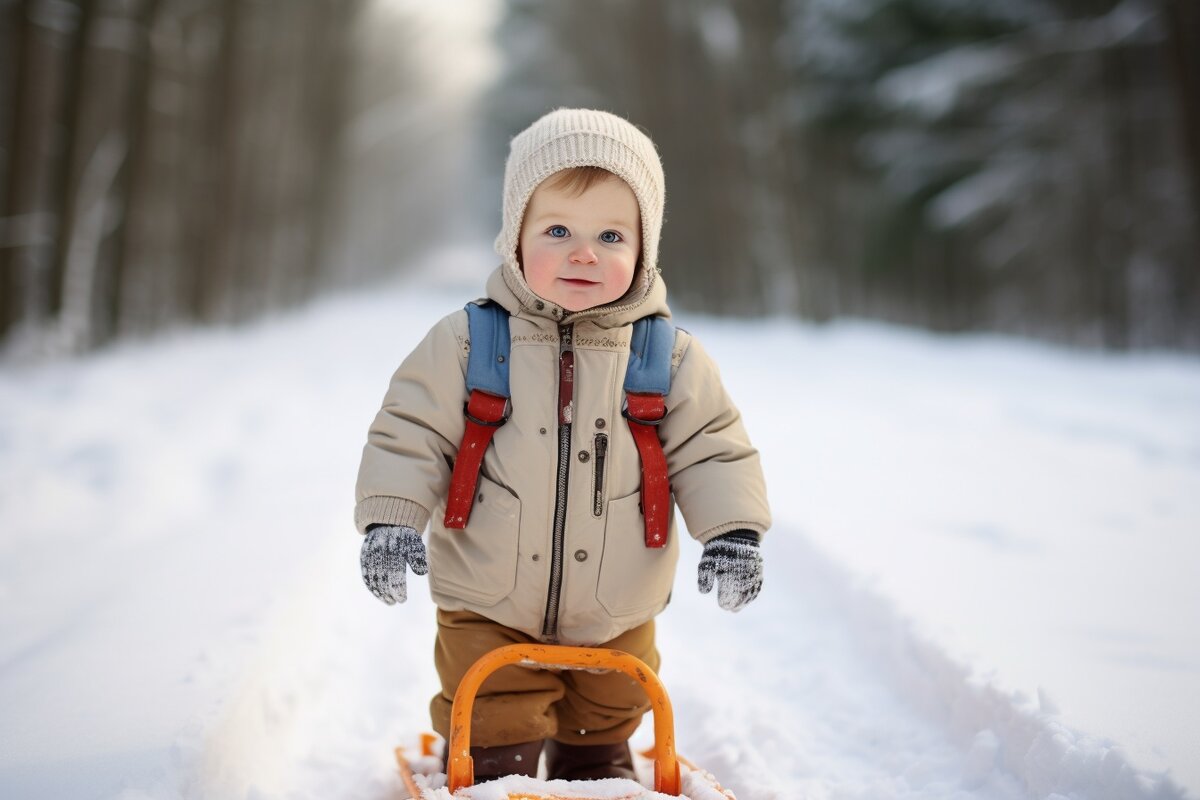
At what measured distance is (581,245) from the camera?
82.2 inches

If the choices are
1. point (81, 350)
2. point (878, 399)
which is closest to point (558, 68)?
point (81, 350)

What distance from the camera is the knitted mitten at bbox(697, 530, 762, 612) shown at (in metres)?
2.05

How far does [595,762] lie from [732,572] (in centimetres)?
67

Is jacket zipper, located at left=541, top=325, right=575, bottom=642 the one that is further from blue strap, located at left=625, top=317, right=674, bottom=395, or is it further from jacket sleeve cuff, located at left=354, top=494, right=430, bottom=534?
jacket sleeve cuff, located at left=354, top=494, right=430, bottom=534

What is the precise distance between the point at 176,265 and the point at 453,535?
16.2 meters

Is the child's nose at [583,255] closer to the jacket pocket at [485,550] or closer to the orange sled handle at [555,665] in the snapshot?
the jacket pocket at [485,550]

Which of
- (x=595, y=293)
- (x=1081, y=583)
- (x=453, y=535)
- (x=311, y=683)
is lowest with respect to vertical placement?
(x=311, y=683)

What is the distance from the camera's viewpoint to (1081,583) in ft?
11.2

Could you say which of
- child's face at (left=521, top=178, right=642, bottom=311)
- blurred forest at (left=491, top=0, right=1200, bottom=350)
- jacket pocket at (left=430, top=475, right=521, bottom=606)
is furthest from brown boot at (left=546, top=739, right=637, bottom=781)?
blurred forest at (left=491, top=0, right=1200, bottom=350)

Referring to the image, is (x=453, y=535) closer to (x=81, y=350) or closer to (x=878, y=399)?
(x=878, y=399)

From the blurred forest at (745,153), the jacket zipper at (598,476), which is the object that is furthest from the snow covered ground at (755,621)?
the blurred forest at (745,153)

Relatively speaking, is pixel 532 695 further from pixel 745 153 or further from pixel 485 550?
pixel 745 153

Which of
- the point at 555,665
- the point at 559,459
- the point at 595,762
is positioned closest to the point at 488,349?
the point at 559,459

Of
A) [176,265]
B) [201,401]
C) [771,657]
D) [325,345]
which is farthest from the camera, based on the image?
[176,265]
